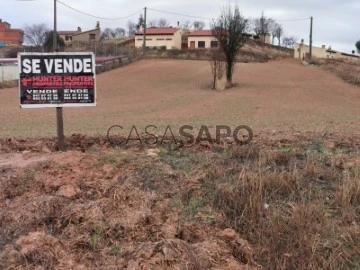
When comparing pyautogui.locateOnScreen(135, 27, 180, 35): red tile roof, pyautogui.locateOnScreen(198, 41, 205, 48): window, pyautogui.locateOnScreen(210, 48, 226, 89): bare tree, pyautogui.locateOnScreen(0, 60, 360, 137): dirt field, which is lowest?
pyautogui.locateOnScreen(0, 60, 360, 137): dirt field

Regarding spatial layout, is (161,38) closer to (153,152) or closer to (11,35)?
(11,35)

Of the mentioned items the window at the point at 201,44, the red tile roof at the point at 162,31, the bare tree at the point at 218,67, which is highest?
the red tile roof at the point at 162,31

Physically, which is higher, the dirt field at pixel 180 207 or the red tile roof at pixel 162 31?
the red tile roof at pixel 162 31

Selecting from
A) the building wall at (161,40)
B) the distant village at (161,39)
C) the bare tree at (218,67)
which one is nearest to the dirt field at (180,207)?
the bare tree at (218,67)

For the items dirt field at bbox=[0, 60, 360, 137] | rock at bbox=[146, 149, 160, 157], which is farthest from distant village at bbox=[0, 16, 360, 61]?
rock at bbox=[146, 149, 160, 157]

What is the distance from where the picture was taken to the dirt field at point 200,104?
1563 centimetres

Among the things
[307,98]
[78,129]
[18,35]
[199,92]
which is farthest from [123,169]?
[18,35]

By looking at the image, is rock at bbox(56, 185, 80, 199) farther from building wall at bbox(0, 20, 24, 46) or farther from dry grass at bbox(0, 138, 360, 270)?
building wall at bbox(0, 20, 24, 46)

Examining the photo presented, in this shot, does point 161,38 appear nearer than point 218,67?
No

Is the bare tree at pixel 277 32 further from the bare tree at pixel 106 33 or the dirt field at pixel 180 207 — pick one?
the dirt field at pixel 180 207

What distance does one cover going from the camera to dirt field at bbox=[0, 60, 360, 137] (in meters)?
15.6

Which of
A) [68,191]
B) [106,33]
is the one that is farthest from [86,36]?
[68,191]

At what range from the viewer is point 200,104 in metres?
24.0

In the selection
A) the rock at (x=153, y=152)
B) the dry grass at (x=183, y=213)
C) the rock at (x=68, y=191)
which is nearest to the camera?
the dry grass at (x=183, y=213)
